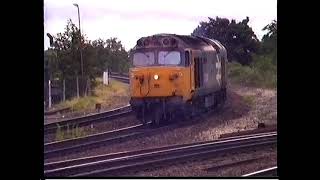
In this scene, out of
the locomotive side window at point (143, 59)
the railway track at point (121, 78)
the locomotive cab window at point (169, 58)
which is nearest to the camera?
the railway track at point (121, 78)

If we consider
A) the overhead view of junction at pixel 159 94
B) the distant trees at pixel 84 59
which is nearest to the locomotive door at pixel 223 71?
the overhead view of junction at pixel 159 94

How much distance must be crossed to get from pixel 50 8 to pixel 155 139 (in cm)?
184

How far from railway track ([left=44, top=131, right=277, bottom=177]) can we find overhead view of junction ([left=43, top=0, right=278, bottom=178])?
11 mm

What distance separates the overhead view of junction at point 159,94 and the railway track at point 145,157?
1 cm

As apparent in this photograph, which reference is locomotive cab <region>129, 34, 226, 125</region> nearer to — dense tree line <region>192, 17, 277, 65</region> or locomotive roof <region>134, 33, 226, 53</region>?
locomotive roof <region>134, 33, 226, 53</region>

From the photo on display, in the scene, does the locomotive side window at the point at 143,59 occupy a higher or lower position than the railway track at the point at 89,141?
higher

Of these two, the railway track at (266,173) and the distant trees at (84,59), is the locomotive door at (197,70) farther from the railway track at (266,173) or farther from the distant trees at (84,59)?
the railway track at (266,173)

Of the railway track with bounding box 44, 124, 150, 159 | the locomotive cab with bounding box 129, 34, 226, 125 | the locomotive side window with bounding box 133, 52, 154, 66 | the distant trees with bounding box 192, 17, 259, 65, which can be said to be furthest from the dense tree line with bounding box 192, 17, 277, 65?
the railway track with bounding box 44, 124, 150, 159

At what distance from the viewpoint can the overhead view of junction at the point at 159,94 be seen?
5164 millimetres

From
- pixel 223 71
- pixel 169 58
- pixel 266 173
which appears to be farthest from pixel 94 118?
pixel 266 173

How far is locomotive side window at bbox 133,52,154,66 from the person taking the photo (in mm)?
5469

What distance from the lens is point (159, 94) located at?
5.55 m
